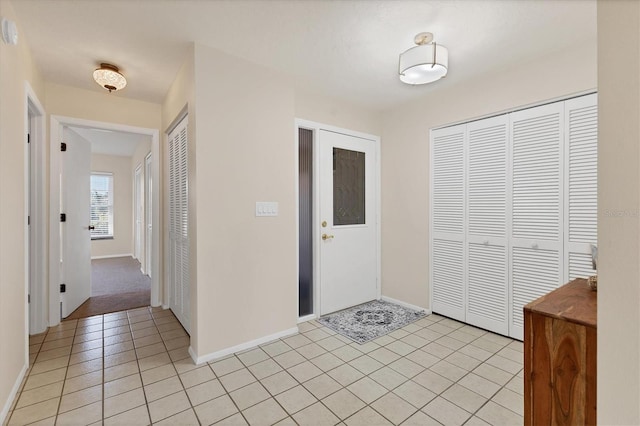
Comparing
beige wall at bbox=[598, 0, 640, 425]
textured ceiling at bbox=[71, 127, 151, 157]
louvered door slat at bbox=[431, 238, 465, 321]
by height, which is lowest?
louvered door slat at bbox=[431, 238, 465, 321]

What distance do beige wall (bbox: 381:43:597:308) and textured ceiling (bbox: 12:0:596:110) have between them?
0.15 meters

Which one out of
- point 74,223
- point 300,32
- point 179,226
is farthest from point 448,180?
point 74,223

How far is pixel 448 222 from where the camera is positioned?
3123 millimetres

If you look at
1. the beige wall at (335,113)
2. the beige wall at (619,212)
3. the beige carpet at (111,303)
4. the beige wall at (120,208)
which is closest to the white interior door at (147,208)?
the beige carpet at (111,303)

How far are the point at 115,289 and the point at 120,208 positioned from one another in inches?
141

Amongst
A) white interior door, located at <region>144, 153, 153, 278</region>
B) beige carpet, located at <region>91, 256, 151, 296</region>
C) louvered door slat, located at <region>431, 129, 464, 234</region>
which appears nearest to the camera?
louvered door slat, located at <region>431, 129, 464, 234</region>

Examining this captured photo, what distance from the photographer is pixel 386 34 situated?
211cm

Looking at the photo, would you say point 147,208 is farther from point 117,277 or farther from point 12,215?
point 12,215

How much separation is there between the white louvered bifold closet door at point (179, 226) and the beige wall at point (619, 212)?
2687 mm

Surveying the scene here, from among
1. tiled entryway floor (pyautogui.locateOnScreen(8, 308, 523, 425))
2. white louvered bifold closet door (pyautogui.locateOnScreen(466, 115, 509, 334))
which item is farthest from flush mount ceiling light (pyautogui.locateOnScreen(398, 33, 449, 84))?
tiled entryway floor (pyautogui.locateOnScreen(8, 308, 523, 425))

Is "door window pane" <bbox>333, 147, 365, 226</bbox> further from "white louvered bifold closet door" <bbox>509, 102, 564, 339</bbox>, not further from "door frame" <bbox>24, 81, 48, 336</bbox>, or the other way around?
"door frame" <bbox>24, 81, 48, 336</bbox>

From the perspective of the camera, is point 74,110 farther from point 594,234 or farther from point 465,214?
point 594,234

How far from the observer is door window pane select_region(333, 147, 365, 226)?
3409mm

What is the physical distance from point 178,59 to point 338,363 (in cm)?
282
